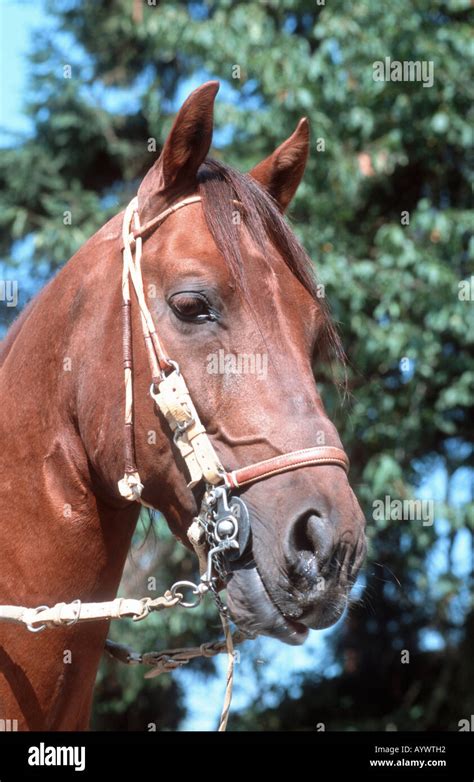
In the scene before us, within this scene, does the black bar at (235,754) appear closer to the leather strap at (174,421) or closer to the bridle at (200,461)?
the bridle at (200,461)

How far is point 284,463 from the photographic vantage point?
6.86 ft

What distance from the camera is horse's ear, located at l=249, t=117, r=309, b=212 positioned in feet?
9.15

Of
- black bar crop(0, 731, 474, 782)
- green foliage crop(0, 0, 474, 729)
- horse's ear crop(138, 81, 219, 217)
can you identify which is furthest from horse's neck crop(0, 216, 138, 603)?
green foliage crop(0, 0, 474, 729)

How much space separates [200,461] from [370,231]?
568 cm

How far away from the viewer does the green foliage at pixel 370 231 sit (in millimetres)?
6512

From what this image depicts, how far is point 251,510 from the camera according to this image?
83.3 inches

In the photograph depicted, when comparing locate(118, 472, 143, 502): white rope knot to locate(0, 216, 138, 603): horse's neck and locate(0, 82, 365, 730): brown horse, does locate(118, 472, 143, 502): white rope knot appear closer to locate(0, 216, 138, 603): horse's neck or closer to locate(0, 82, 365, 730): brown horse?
locate(0, 82, 365, 730): brown horse

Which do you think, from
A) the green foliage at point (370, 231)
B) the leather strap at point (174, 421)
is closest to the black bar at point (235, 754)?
the leather strap at point (174, 421)

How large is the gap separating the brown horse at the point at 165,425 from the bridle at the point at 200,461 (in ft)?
0.08

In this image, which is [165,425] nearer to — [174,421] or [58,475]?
[174,421]

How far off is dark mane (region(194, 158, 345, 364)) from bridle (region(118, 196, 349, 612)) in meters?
0.25

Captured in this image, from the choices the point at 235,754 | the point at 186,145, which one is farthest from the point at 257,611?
the point at 186,145

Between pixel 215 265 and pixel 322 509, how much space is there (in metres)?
0.68

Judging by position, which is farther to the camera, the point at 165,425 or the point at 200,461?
the point at 165,425
